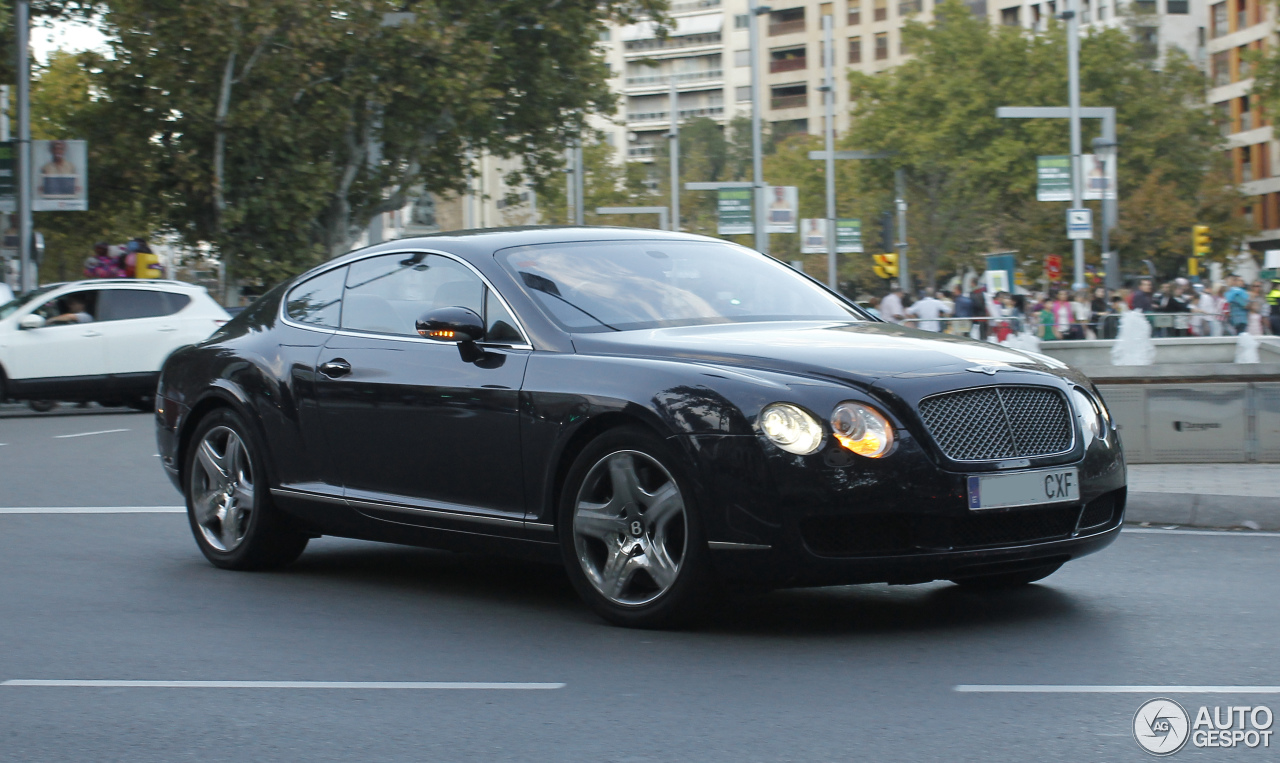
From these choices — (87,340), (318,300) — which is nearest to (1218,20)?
(87,340)

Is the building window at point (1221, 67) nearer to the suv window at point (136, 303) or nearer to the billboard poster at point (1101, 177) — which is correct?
the billboard poster at point (1101, 177)

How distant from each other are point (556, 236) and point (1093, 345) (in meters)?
11.5

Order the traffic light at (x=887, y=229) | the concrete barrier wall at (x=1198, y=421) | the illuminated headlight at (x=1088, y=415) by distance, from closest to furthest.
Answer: the illuminated headlight at (x=1088, y=415) < the concrete barrier wall at (x=1198, y=421) < the traffic light at (x=887, y=229)

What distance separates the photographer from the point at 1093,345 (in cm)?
1802

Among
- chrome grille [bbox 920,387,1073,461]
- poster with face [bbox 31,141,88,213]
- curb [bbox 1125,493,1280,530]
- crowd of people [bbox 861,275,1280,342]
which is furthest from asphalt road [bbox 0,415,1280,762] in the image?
poster with face [bbox 31,141,88,213]

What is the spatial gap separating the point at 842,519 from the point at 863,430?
31cm

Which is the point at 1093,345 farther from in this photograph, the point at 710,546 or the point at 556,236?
the point at 710,546

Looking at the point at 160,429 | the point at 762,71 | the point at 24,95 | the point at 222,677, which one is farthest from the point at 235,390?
the point at 762,71

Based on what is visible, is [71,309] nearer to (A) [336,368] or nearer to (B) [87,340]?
(B) [87,340]

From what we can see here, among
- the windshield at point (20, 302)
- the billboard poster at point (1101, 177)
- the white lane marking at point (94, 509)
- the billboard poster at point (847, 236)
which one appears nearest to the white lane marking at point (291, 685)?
the white lane marking at point (94, 509)

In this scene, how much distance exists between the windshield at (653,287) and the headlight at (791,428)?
102 centimetres

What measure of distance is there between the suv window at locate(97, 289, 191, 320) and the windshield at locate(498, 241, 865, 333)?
16363 mm

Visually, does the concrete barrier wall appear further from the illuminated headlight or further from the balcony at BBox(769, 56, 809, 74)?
the balcony at BBox(769, 56, 809, 74)

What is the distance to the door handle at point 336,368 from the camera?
766 cm
